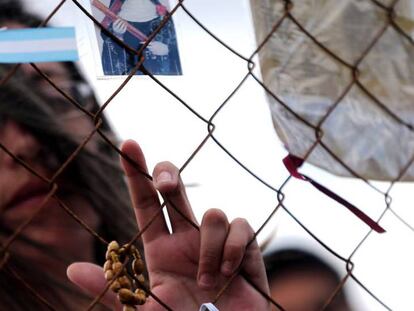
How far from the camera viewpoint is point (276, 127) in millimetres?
1149

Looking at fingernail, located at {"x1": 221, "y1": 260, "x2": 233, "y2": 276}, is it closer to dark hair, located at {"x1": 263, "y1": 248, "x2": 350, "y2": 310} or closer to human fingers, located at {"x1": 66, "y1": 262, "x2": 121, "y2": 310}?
human fingers, located at {"x1": 66, "y1": 262, "x2": 121, "y2": 310}

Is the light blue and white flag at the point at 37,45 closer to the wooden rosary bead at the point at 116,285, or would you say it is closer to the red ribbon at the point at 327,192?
the wooden rosary bead at the point at 116,285

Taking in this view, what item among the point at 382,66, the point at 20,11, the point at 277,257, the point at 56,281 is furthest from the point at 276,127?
the point at 277,257

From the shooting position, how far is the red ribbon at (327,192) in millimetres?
1115

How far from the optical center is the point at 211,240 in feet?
3.11

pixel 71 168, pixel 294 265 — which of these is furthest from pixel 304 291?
pixel 71 168

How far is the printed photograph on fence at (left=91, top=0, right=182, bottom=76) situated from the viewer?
0.83 m

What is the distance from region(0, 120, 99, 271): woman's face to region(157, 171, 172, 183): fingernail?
15.9 inches

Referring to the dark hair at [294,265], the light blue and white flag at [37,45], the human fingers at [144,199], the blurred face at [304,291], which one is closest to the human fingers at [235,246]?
the human fingers at [144,199]

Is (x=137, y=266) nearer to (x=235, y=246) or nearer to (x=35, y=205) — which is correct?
(x=235, y=246)

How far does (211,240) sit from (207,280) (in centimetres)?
6

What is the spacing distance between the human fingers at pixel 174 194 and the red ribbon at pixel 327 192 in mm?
191

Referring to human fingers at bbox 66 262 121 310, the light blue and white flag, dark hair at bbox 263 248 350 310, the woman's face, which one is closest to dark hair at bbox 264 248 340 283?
dark hair at bbox 263 248 350 310

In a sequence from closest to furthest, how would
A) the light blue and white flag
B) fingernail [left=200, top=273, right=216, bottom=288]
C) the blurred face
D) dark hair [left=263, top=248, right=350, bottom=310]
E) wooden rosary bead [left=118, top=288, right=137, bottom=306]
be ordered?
the light blue and white flag
wooden rosary bead [left=118, top=288, right=137, bottom=306]
fingernail [left=200, top=273, right=216, bottom=288]
the blurred face
dark hair [left=263, top=248, right=350, bottom=310]
